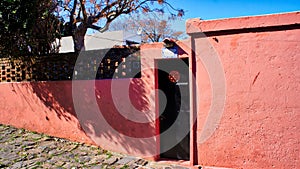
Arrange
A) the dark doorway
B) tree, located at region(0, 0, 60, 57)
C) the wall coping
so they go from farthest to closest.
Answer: tree, located at region(0, 0, 60, 57)
the dark doorway
the wall coping

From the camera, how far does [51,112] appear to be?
6.46 m

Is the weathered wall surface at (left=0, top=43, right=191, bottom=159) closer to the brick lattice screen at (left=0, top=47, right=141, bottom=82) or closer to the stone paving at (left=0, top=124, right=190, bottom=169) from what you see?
the stone paving at (left=0, top=124, right=190, bottom=169)

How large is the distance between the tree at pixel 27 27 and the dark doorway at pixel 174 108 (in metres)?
3.86

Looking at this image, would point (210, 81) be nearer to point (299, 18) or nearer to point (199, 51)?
point (199, 51)

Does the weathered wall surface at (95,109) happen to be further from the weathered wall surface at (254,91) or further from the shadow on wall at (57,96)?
the weathered wall surface at (254,91)

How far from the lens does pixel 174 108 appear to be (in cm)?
543

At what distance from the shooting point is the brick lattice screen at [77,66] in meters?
5.87

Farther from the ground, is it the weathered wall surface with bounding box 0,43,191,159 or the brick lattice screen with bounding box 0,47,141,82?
the brick lattice screen with bounding box 0,47,141,82

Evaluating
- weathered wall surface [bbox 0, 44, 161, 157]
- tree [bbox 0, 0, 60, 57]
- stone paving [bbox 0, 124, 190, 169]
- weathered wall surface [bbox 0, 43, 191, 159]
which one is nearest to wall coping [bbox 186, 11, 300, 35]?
Result: weathered wall surface [bbox 0, 43, 191, 159]

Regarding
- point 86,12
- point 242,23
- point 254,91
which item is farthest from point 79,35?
point 254,91

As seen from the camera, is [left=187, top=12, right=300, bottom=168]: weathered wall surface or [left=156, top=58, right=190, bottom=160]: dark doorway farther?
[left=156, top=58, right=190, bottom=160]: dark doorway

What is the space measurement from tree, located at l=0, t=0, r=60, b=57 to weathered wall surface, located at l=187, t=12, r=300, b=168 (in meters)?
4.36

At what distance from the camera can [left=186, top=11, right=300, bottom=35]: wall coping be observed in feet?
13.3

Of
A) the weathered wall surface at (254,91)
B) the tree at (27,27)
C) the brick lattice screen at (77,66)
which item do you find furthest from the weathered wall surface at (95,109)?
the tree at (27,27)
